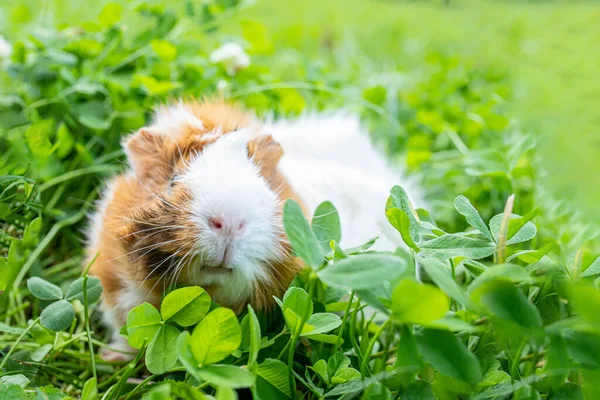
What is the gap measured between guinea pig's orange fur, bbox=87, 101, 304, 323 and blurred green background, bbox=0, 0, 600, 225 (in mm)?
793

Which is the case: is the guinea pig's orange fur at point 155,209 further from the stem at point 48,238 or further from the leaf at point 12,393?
the leaf at point 12,393

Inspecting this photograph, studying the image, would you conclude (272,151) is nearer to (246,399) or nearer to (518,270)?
(246,399)

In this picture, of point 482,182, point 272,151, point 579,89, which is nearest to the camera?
point 272,151

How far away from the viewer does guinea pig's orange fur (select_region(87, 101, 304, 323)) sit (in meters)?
0.92

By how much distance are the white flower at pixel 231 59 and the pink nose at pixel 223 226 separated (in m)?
0.90

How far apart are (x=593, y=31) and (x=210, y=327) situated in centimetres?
326

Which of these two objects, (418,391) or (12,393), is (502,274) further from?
(12,393)

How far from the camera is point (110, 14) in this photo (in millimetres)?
1550

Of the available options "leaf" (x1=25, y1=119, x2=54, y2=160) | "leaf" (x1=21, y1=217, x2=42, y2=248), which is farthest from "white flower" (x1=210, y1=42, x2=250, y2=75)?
"leaf" (x1=21, y1=217, x2=42, y2=248)

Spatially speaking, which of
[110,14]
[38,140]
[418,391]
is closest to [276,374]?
[418,391]

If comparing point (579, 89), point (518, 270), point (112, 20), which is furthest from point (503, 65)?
point (518, 270)

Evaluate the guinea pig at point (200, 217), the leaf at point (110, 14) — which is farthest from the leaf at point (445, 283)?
the leaf at point (110, 14)

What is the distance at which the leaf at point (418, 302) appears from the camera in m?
0.57

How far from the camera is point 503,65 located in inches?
120
